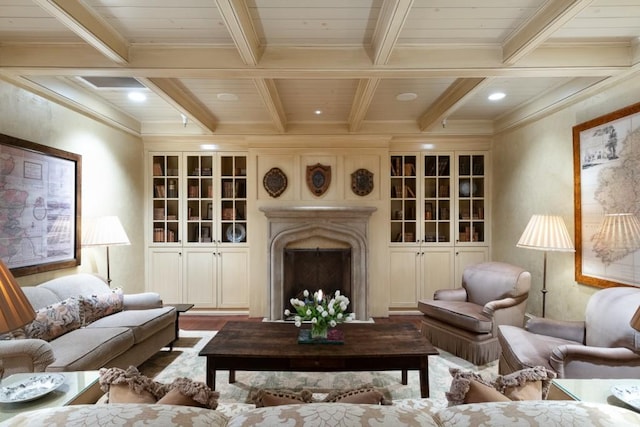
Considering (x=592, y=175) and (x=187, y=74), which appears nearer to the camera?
(x=187, y=74)

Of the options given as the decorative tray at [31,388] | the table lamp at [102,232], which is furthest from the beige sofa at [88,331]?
the decorative tray at [31,388]

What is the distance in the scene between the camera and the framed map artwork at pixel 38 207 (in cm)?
254

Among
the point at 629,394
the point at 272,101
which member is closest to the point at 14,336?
the point at 272,101

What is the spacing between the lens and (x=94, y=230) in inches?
127

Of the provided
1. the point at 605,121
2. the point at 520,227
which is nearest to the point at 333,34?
the point at 605,121

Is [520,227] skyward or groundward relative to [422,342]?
skyward

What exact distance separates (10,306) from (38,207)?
2.15m

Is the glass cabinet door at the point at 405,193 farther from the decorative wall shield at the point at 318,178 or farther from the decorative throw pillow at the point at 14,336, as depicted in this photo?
the decorative throw pillow at the point at 14,336

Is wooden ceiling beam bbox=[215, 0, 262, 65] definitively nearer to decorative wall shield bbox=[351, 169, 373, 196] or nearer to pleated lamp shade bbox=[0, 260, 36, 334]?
pleated lamp shade bbox=[0, 260, 36, 334]

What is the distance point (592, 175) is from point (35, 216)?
4.88 metres

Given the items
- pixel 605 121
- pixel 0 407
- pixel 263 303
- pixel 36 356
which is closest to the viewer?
pixel 0 407

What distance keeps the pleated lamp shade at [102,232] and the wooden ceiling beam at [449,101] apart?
12.1 feet

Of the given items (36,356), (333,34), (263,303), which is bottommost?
(263,303)

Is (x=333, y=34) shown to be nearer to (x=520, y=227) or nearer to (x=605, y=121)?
(x=605, y=121)
